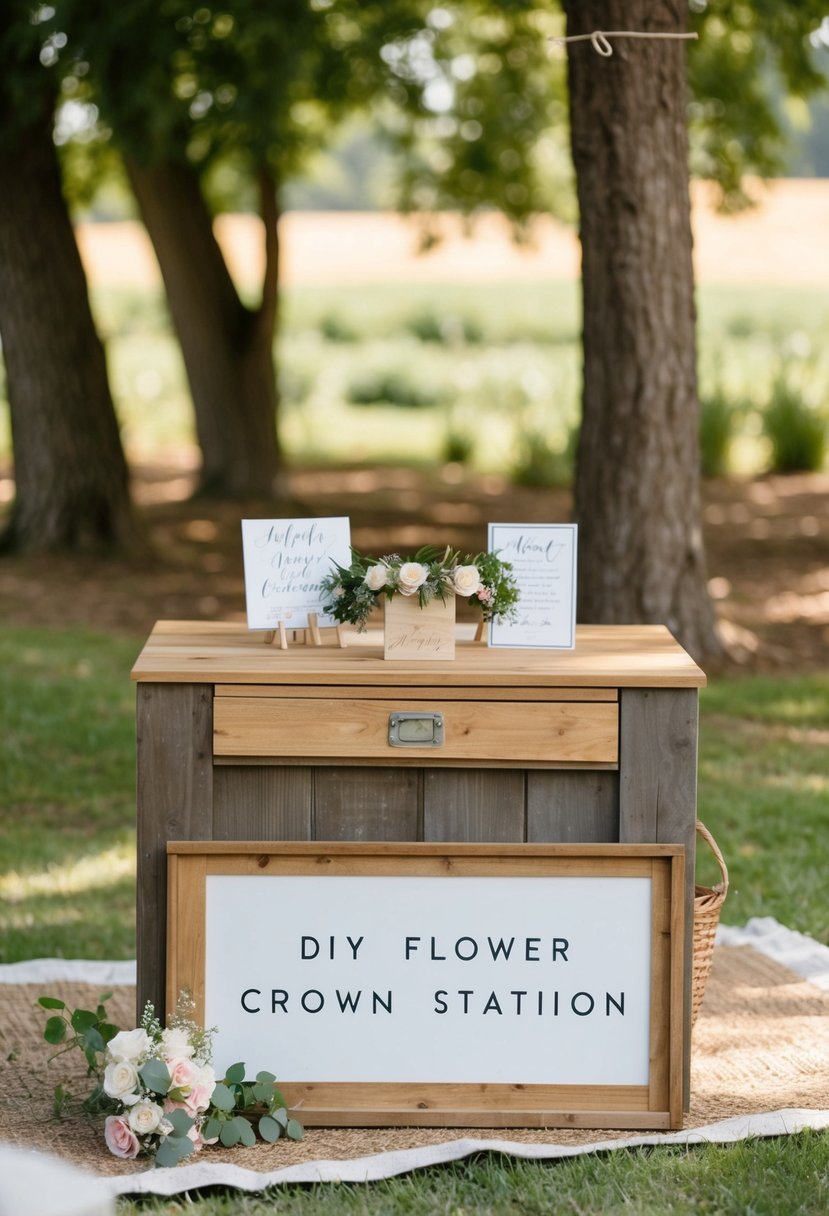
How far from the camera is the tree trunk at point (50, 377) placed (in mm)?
8664

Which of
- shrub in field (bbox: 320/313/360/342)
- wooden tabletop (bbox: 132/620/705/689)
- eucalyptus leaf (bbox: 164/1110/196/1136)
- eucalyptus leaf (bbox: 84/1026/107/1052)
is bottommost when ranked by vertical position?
eucalyptus leaf (bbox: 164/1110/196/1136)

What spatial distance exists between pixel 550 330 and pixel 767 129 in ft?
49.5

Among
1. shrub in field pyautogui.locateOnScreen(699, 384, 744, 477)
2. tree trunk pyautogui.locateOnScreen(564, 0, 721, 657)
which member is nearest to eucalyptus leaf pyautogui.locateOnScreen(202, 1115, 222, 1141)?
tree trunk pyautogui.locateOnScreen(564, 0, 721, 657)

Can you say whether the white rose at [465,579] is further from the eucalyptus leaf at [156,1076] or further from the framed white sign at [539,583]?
the eucalyptus leaf at [156,1076]

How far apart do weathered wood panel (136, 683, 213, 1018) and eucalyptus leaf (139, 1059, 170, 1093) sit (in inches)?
8.4

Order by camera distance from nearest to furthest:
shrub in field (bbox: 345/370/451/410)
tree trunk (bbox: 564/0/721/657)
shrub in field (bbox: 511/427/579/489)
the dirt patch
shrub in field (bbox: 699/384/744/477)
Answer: tree trunk (bbox: 564/0/721/657) < the dirt patch < shrub in field (bbox: 699/384/744/477) < shrub in field (bbox: 511/427/579/489) < shrub in field (bbox: 345/370/451/410)

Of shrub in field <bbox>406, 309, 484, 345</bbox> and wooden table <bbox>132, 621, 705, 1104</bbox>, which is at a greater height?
shrub in field <bbox>406, 309, 484, 345</bbox>

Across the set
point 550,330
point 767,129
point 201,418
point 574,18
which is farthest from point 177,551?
point 550,330

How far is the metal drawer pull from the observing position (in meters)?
2.80

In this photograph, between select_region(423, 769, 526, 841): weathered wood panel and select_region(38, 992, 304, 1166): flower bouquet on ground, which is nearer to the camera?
select_region(38, 992, 304, 1166): flower bouquet on ground

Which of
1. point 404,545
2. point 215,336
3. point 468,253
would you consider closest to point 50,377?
point 404,545

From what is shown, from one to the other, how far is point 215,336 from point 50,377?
2724 mm

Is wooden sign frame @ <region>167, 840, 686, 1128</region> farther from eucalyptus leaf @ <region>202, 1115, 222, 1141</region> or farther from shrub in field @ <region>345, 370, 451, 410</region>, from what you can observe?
shrub in field @ <region>345, 370, 451, 410</region>

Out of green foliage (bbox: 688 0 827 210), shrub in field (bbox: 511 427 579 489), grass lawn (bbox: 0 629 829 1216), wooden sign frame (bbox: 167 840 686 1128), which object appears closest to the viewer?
grass lawn (bbox: 0 629 829 1216)
